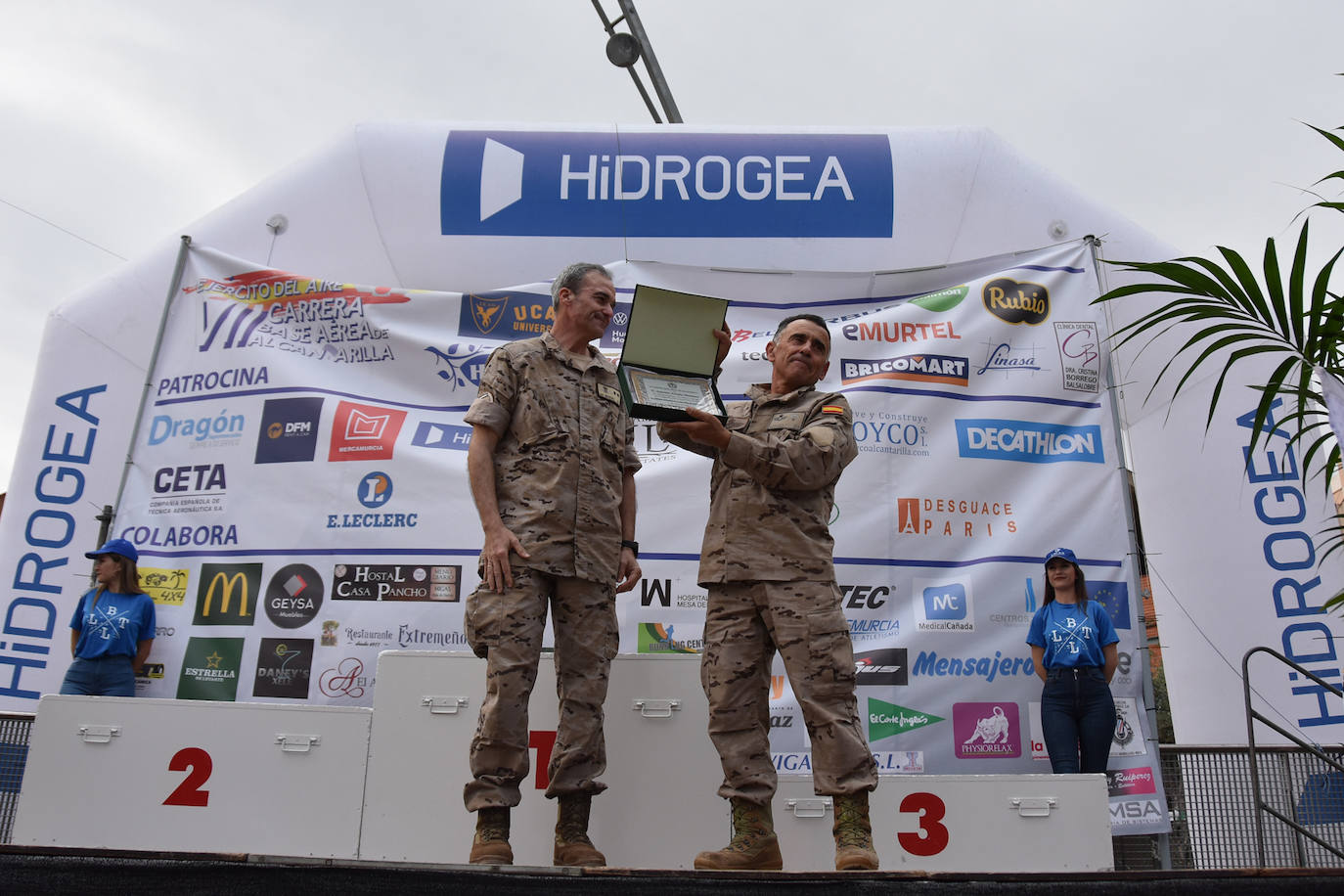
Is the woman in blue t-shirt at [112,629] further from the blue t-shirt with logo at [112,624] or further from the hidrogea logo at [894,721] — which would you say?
the hidrogea logo at [894,721]

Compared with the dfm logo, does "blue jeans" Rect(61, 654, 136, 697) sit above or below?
below

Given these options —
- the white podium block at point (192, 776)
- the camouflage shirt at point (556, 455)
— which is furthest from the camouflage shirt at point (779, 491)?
the white podium block at point (192, 776)

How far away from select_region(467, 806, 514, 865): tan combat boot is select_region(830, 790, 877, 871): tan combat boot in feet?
2.44

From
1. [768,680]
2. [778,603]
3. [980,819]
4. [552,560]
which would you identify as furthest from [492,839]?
[980,819]

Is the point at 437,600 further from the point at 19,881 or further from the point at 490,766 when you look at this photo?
the point at 19,881

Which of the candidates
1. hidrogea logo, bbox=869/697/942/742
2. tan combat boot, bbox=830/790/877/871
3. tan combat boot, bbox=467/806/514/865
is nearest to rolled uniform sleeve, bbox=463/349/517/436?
tan combat boot, bbox=467/806/514/865

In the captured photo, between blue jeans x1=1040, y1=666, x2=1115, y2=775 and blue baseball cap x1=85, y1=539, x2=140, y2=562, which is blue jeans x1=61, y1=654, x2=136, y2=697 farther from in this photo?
blue jeans x1=1040, y1=666, x2=1115, y2=775

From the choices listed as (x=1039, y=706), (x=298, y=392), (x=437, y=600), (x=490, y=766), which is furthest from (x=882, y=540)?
(x=298, y=392)

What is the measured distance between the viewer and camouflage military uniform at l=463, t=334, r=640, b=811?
7.75ft

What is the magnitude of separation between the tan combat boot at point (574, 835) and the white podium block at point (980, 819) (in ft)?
2.24

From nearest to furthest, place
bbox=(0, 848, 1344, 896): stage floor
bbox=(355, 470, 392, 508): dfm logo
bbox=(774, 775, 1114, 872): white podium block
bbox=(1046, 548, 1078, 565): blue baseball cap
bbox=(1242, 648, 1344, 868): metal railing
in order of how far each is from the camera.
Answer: bbox=(0, 848, 1344, 896): stage floor
bbox=(774, 775, 1114, 872): white podium block
bbox=(1242, 648, 1344, 868): metal railing
bbox=(1046, 548, 1078, 565): blue baseball cap
bbox=(355, 470, 392, 508): dfm logo

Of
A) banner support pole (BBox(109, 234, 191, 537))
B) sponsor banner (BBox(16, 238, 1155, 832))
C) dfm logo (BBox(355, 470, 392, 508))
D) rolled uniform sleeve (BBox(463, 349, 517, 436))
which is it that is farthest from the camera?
banner support pole (BBox(109, 234, 191, 537))

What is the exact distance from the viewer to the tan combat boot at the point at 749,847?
2.26m

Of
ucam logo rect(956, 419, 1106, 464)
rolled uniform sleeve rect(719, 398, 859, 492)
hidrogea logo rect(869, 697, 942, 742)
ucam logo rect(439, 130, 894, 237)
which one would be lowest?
hidrogea logo rect(869, 697, 942, 742)
